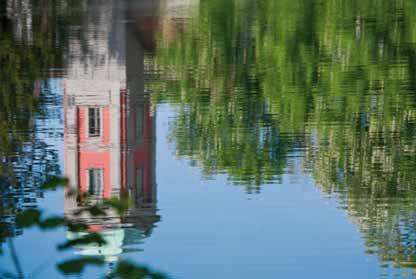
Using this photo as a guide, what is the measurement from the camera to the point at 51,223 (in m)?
2.78

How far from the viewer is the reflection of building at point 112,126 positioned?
36.8 feet

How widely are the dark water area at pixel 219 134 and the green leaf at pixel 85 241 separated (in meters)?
0.02

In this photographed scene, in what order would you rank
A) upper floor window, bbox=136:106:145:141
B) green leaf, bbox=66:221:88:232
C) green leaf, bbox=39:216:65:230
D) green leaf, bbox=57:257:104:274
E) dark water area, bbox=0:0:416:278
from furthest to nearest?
upper floor window, bbox=136:106:145:141, dark water area, bbox=0:0:416:278, green leaf, bbox=66:221:88:232, green leaf, bbox=39:216:65:230, green leaf, bbox=57:257:104:274

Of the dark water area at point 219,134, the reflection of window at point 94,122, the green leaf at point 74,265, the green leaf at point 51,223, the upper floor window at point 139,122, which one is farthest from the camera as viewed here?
the reflection of window at point 94,122

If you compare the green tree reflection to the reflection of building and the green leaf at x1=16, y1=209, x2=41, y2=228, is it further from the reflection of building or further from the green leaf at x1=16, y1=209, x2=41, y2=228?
the green leaf at x1=16, y1=209, x2=41, y2=228

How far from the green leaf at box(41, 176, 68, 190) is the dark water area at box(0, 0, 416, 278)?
6cm

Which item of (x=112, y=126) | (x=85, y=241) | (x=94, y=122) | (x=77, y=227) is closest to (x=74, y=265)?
(x=85, y=241)

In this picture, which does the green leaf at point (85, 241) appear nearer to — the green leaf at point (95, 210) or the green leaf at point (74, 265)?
the green leaf at point (95, 210)

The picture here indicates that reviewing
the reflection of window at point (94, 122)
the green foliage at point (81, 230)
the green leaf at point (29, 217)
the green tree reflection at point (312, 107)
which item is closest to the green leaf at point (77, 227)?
the green foliage at point (81, 230)

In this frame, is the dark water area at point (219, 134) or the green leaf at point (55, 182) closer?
the green leaf at point (55, 182)

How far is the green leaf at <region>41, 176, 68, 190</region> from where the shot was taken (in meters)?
2.85

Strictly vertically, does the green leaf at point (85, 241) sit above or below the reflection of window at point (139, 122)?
above

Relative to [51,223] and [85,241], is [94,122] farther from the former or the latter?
[51,223]

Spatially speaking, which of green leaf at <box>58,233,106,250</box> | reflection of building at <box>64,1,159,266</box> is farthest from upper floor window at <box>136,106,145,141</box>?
green leaf at <box>58,233,106,250</box>
